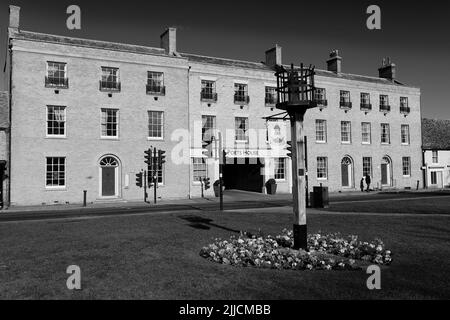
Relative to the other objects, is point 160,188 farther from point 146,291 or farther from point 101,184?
point 146,291

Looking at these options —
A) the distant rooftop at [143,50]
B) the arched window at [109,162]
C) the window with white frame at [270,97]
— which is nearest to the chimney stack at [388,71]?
the distant rooftop at [143,50]

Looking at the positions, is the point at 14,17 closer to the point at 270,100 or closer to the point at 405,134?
the point at 270,100

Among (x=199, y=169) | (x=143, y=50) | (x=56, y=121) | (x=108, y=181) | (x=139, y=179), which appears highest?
(x=143, y=50)

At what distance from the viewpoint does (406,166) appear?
140 ft

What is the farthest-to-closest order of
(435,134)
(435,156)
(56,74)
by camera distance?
(435,134) < (435,156) < (56,74)

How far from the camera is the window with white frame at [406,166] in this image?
4237cm

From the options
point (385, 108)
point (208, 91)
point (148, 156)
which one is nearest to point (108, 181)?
point (148, 156)

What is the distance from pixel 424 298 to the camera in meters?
6.27

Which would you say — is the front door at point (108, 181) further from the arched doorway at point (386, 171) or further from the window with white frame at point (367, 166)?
the arched doorway at point (386, 171)

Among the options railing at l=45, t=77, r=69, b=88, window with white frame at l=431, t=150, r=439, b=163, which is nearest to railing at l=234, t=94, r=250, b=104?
railing at l=45, t=77, r=69, b=88

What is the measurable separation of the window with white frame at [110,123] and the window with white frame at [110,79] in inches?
62.3

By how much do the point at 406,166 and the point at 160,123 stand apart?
26540 mm

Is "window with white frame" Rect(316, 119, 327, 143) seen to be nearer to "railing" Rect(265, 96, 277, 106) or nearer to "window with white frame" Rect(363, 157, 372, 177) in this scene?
"railing" Rect(265, 96, 277, 106)
